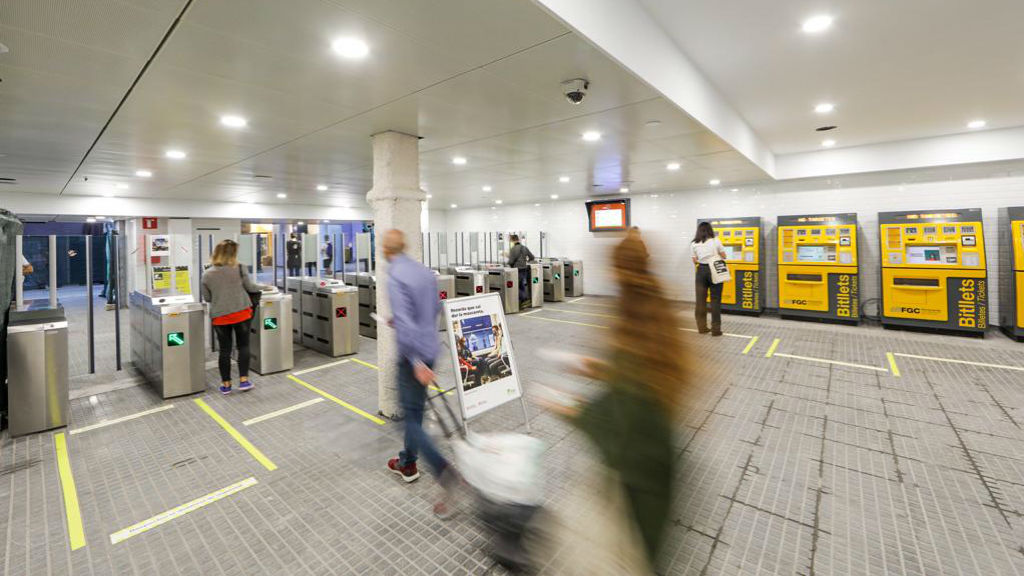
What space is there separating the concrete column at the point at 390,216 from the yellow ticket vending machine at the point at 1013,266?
8.66m

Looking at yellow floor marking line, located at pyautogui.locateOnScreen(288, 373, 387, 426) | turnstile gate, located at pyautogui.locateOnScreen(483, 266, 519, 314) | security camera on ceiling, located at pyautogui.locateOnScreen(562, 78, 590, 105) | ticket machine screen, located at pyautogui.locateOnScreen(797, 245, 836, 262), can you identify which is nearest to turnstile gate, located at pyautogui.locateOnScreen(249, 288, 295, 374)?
yellow floor marking line, located at pyautogui.locateOnScreen(288, 373, 387, 426)

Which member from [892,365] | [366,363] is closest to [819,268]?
[892,365]

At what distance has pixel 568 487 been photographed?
2859mm

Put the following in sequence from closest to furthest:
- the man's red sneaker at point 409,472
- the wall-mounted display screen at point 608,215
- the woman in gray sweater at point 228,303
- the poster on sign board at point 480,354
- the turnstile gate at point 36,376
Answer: the man's red sneaker at point 409,472
the poster on sign board at point 480,354
the turnstile gate at point 36,376
the woman in gray sweater at point 228,303
the wall-mounted display screen at point 608,215

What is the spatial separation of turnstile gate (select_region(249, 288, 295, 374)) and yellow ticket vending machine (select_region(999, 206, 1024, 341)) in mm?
10465

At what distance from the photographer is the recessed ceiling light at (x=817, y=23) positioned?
327 cm

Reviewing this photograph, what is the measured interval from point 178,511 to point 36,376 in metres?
2.50

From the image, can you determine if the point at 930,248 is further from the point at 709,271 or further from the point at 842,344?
the point at 709,271

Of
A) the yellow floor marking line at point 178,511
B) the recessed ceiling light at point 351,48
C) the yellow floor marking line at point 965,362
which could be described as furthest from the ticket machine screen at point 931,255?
the yellow floor marking line at point 178,511

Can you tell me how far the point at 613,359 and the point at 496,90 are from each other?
2802 millimetres

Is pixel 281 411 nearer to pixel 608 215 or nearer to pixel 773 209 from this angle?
pixel 608 215

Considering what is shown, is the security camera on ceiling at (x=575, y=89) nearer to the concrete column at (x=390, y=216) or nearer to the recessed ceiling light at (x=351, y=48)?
the recessed ceiling light at (x=351, y=48)

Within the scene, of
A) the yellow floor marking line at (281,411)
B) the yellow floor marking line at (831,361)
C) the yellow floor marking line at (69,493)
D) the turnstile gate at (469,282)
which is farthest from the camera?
the turnstile gate at (469,282)

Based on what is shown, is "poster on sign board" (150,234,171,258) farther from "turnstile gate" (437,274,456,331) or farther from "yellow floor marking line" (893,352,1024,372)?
"yellow floor marking line" (893,352,1024,372)
